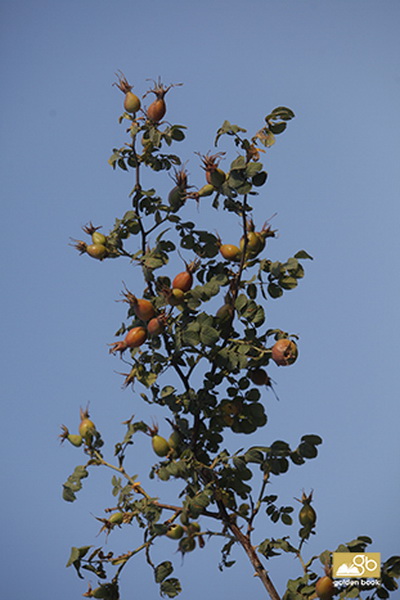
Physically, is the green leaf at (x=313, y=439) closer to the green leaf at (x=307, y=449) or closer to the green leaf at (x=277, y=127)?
the green leaf at (x=307, y=449)

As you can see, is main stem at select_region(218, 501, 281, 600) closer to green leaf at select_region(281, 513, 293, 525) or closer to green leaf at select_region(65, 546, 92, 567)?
green leaf at select_region(281, 513, 293, 525)

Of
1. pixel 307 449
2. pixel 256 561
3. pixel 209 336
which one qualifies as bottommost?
pixel 256 561

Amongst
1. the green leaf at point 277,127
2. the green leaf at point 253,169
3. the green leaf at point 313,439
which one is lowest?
the green leaf at point 313,439

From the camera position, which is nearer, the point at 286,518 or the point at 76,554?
the point at 76,554

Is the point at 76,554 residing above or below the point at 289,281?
below

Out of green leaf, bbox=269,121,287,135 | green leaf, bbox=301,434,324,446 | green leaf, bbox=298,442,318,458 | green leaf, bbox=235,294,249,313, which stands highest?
green leaf, bbox=269,121,287,135

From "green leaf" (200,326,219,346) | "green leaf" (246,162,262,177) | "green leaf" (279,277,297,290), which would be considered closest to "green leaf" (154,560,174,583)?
"green leaf" (200,326,219,346)

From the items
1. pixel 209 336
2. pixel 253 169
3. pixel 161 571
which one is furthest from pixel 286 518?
pixel 253 169

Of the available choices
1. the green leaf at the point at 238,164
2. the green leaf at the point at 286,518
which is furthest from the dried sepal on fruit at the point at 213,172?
the green leaf at the point at 286,518

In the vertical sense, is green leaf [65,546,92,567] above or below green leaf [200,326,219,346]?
below

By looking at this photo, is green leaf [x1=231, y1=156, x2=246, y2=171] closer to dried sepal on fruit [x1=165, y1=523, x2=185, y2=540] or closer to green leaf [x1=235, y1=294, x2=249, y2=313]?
green leaf [x1=235, y1=294, x2=249, y2=313]

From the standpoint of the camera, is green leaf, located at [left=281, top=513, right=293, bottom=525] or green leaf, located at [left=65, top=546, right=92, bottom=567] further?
green leaf, located at [left=281, top=513, right=293, bottom=525]

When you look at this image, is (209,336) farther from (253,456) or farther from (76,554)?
(76,554)

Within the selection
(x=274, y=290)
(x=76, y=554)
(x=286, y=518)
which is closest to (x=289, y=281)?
(x=274, y=290)
